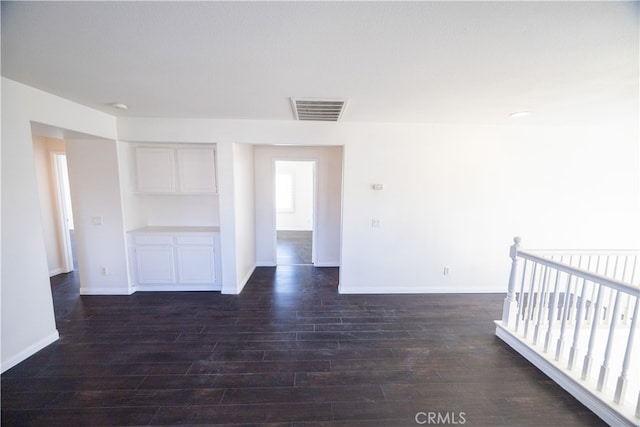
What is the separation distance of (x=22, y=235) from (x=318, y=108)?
3001 millimetres

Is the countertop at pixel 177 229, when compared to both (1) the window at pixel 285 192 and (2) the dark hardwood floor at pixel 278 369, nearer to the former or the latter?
(2) the dark hardwood floor at pixel 278 369

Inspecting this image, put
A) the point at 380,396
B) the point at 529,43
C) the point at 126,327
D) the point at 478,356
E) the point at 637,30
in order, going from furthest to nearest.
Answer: the point at 126,327
the point at 478,356
the point at 380,396
the point at 529,43
the point at 637,30

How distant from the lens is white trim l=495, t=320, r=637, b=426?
165cm

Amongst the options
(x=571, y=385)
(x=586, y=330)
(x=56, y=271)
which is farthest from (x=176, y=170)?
(x=586, y=330)

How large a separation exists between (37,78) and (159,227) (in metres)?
2.27

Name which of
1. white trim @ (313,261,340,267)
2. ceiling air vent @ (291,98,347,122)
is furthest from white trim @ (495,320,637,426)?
ceiling air vent @ (291,98,347,122)

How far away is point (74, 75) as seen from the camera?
6.35 feet

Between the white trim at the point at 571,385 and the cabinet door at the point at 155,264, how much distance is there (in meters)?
4.25

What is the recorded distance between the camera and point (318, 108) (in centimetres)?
270

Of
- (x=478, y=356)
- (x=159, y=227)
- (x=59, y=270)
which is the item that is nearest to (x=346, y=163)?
(x=478, y=356)

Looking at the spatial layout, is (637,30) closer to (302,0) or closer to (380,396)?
(302,0)

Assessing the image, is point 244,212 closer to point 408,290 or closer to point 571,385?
point 408,290

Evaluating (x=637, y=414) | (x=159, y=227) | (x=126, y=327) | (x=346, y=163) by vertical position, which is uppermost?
(x=346, y=163)

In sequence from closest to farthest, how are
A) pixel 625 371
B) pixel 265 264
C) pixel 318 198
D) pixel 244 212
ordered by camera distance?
pixel 625 371, pixel 244 212, pixel 318 198, pixel 265 264
